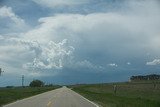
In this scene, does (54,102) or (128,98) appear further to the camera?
(128,98)

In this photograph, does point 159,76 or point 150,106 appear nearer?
point 150,106

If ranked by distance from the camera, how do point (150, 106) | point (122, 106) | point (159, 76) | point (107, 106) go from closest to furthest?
point (150, 106), point (122, 106), point (107, 106), point (159, 76)

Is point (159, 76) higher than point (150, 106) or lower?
higher

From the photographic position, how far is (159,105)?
968 inches

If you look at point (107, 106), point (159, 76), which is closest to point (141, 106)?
point (107, 106)

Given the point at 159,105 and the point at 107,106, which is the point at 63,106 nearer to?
the point at 107,106

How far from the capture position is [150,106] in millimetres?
24062

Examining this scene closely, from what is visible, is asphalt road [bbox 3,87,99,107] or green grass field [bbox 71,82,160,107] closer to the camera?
green grass field [bbox 71,82,160,107]

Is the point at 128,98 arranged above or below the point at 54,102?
above

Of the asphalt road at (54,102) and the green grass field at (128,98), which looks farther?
the asphalt road at (54,102)

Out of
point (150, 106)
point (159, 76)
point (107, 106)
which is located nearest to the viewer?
point (150, 106)

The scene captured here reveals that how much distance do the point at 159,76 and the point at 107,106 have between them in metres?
165

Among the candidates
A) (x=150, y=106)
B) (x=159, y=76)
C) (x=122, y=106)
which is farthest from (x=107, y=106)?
(x=159, y=76)

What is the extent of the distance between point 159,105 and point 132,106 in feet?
5.75
